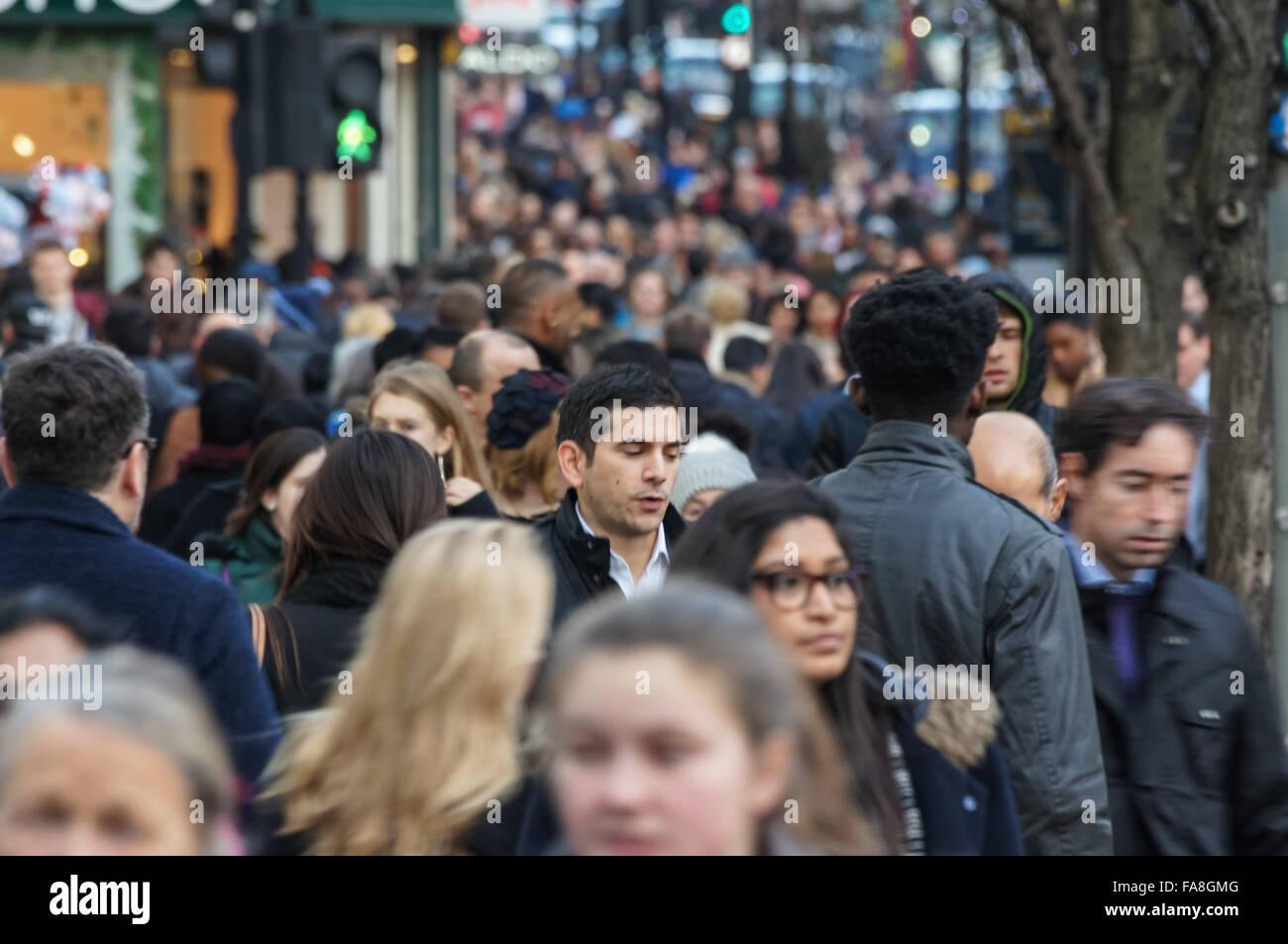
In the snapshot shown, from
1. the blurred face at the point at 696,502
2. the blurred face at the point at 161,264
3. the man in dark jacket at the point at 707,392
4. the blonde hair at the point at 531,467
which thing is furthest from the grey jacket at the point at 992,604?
the blurred face at the point at 161,264

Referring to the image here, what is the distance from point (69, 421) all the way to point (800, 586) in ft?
5.49

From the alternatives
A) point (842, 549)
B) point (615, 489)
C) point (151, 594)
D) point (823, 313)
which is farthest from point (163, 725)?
point (823, 313)

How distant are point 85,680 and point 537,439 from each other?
3756 mm

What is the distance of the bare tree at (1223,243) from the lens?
7.38 m

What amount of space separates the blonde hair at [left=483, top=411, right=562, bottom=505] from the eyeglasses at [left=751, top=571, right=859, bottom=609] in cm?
308

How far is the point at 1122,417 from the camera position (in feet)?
14.7

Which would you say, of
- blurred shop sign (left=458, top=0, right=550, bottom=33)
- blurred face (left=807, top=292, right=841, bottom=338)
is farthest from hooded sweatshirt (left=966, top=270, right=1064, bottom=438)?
blurred shop sign (left=458, top=0, right=550, bottom=33)

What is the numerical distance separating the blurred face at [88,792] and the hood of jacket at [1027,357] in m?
4.09

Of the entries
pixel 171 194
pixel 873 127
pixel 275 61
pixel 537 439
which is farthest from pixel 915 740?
pixel 873 127

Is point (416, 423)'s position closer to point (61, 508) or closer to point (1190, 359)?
point (61, 508)

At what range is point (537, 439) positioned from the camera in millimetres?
6680

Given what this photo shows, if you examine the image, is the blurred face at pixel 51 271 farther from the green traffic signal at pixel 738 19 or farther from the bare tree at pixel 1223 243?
the green traffic signal at pixel 738 19
